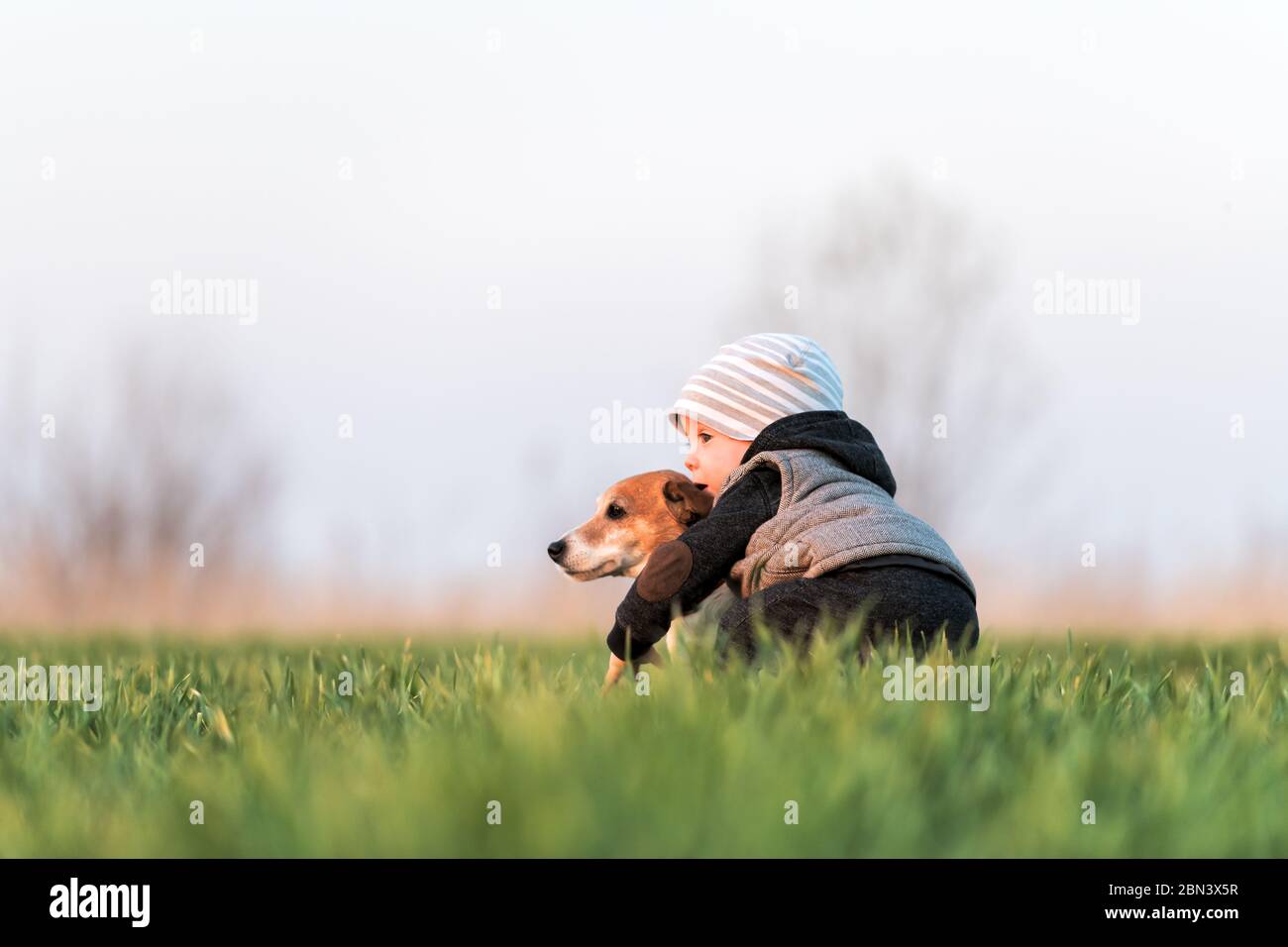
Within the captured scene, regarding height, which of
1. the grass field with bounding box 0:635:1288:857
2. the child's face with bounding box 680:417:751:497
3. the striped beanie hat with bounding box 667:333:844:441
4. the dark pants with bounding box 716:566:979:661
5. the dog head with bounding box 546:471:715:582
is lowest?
the grass field with bounding box 0:635:1288:857

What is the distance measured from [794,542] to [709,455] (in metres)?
0.98

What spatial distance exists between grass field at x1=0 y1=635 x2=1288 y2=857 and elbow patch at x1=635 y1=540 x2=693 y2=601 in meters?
0.57

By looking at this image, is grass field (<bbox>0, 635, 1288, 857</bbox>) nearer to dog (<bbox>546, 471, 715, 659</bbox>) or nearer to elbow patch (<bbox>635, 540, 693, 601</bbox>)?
elbow patch (<bbox>635, 540, 693, 601</bbox>)

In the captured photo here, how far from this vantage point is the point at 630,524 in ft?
17.0

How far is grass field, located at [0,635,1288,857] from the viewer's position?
232 centimetres

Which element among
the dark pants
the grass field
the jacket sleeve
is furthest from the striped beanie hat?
the grass field

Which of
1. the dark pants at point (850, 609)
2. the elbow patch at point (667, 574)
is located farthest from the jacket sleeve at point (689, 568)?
the dark pants at point (850, 609)

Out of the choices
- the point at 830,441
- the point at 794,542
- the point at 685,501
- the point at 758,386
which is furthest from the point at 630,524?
the point at 794,542

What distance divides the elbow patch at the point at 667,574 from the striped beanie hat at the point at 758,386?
2.63 feet
